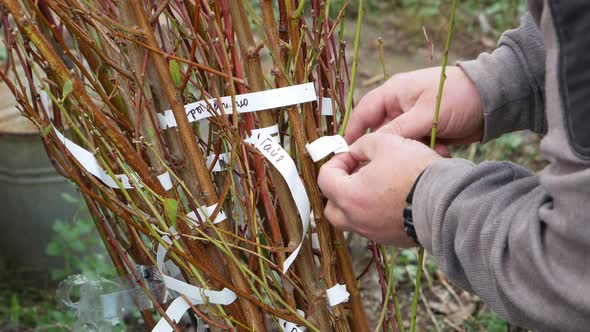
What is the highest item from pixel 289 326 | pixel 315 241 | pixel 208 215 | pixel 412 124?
pixel 412 124

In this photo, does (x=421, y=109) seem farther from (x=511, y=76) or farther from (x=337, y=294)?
(x=337, y=294)

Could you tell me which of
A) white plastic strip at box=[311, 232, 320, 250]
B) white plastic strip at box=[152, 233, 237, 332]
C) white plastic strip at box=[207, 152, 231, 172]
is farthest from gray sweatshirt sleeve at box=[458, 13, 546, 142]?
white plastic strip at box=[152, 233, 237, 332]

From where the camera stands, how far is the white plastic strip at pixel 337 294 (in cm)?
136

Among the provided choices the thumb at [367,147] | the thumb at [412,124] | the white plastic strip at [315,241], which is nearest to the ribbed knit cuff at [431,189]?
the thumb at [367,147]

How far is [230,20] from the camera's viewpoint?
1209 millimetres

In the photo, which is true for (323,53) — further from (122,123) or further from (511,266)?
(511,266)

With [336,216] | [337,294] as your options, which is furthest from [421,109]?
[337,294]

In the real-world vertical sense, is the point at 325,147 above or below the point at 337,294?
above

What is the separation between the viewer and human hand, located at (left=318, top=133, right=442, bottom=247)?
3.71 ft

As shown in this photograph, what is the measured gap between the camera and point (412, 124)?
4.37 ft

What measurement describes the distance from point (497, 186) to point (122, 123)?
707 millimetres

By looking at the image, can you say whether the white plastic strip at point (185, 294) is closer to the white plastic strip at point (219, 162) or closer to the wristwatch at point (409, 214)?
the white plastic strip at point (219, 162)

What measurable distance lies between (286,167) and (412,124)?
260mm

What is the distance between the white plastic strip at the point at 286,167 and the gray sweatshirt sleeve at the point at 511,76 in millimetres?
391
